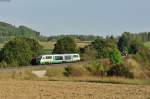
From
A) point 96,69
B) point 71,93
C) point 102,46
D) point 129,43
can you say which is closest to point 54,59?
point 96,69

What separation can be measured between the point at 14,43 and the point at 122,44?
68698mm

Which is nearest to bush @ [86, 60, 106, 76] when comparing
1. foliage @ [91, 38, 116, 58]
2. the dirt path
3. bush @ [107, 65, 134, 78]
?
Answer: bush @ [107, 65, 134, 78]

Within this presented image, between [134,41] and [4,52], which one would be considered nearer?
[4,52]

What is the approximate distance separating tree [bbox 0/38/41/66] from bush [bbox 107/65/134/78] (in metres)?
25.1

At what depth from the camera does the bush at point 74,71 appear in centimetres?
6931

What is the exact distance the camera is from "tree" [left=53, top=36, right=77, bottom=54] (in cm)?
12250

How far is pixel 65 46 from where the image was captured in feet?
410

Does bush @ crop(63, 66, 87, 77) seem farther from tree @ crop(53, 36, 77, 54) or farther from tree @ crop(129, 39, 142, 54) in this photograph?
tree @ crop(129, 39, 142, 54)

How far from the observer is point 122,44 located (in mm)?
167625

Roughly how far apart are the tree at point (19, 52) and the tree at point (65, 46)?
41.4 ft

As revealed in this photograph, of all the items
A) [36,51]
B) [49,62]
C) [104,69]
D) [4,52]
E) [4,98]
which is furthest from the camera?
[36,51]

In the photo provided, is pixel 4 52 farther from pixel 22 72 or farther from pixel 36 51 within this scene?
pixel 22 72

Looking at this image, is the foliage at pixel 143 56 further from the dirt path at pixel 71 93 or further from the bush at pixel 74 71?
the dirt path at pixel 71 93

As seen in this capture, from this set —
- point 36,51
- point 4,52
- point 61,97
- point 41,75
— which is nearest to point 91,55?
point 36,51
